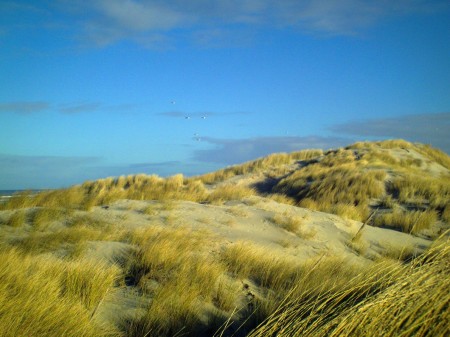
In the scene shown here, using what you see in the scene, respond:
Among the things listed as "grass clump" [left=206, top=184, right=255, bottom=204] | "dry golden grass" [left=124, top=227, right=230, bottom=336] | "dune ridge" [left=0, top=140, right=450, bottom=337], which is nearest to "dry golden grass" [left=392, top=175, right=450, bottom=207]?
"dune ridge" [left=0, top=140, right=450, bottom=337]

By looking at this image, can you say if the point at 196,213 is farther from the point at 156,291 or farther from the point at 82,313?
the point at 82,313

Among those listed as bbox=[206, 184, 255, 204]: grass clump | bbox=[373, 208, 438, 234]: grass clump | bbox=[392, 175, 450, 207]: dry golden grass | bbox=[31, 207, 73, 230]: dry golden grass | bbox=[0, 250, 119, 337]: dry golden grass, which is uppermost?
bbox=[31, 207, 73, 230]: dry golden grass

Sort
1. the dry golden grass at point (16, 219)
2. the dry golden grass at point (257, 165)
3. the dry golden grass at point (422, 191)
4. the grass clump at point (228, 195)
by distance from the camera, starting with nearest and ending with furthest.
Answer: the dry golden grass at point (16, 219) < the grass clump at point (228, 195) < the dry golden grass at point (422, 191) < the dry golden grass at point (257, 165)

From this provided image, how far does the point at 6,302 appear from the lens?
10.1ft

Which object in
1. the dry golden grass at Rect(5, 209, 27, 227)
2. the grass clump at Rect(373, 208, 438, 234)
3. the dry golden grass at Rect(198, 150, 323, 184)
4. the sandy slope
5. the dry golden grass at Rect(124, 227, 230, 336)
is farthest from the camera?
the dry golden grass at Rect(198, 150, 323, 184)

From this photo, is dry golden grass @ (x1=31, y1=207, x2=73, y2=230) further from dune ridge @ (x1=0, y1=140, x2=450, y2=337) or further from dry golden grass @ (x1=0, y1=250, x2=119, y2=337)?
dry golden grass @ (x1=0, y1=250, x2=119, y2=337)

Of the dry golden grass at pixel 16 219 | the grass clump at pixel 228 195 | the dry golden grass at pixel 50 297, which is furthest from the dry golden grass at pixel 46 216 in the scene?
the grass clump at pixel 228 195

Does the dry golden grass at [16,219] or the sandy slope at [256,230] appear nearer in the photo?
the dry golden grass at [16,219]

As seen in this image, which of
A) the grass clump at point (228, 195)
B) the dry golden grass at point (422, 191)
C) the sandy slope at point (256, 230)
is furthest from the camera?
the dry golden grass at point (422, 191)

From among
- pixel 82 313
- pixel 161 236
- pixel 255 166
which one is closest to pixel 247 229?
pixel 161 236

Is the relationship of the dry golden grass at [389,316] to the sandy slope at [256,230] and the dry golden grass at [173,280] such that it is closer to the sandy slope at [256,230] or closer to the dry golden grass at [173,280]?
the dry golden grass at [173,280]

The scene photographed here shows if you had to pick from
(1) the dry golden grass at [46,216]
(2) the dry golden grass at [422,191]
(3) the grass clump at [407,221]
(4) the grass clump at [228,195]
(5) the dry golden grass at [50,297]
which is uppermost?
(1) the dry golden grass at [46,216]

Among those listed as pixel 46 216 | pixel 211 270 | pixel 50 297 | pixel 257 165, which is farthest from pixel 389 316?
pixel 257 165

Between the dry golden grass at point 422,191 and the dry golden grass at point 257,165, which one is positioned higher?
the dry golden grass at point 257,165
